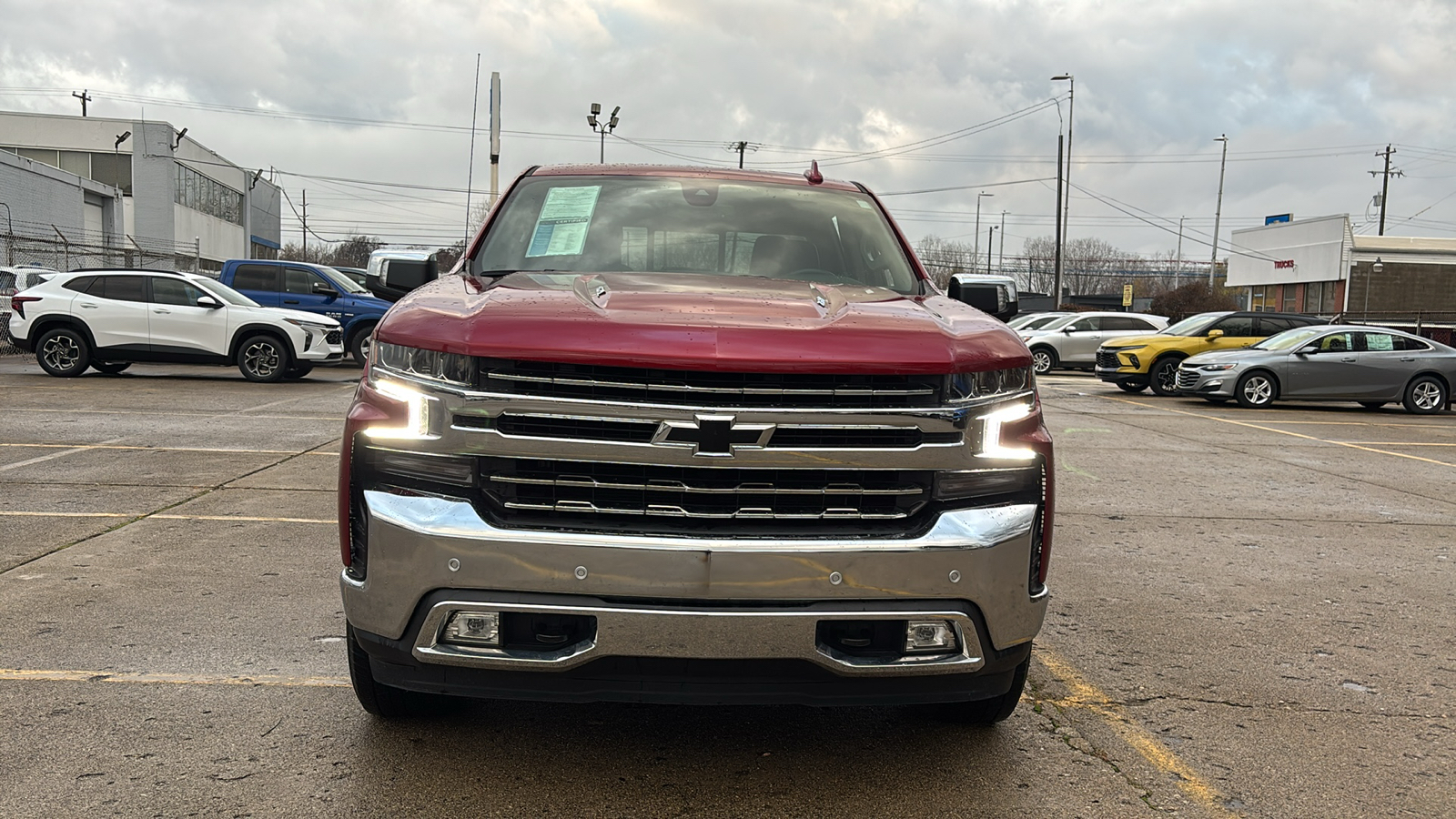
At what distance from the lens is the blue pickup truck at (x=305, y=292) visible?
20.1 metres

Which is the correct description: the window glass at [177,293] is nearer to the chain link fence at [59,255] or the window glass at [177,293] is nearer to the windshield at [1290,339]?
the chain link fence at [59,255]

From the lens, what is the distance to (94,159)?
5909 cm

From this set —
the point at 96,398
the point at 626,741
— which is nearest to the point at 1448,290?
the point at 96,398

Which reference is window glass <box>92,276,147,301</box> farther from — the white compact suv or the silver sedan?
the silver sedan

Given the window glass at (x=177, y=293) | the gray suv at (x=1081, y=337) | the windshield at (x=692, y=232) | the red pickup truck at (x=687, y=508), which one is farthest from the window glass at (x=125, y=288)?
the gray suv at (x=1081, y=337)

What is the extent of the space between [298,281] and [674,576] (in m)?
19.0

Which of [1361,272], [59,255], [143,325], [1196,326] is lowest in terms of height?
[143,325]

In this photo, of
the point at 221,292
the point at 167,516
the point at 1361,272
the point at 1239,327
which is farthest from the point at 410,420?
the point at 1361,272

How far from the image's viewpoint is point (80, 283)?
55.0 feet

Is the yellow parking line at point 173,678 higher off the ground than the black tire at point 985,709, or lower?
lower

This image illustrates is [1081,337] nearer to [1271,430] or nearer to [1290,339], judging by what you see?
[1290,339]

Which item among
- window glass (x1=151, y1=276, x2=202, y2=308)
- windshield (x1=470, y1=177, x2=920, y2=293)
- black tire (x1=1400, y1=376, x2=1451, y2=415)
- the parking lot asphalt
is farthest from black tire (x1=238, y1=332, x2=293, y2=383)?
black tire (x1=1400, y1=376, x2=1451, y2=415)

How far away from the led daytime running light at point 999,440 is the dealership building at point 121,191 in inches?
1510

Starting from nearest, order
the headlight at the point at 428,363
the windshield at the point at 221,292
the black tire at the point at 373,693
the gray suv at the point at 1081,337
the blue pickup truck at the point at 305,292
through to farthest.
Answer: the headlight at the point at 428,363
the black tire at the point at 373,693
the windshield at the point at 221,292
the blue pickup truck at the point at 305,292
the gray suv at the point at 1081,337
